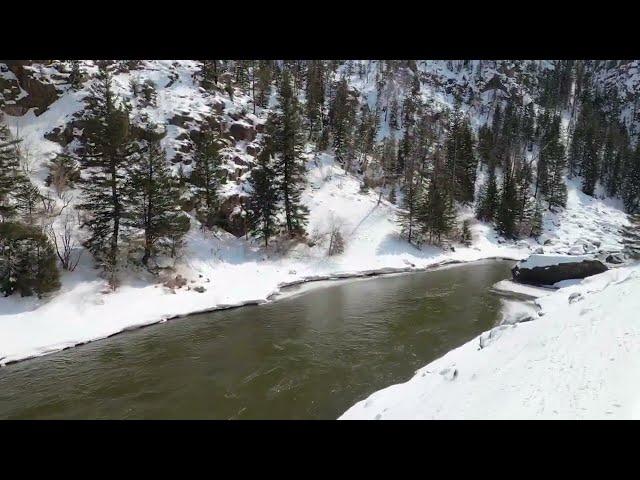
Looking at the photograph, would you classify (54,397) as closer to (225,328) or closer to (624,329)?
(225,328)

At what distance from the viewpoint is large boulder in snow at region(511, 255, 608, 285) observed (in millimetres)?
26939

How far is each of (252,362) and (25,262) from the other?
15.6 m

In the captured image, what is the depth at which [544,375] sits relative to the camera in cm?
812

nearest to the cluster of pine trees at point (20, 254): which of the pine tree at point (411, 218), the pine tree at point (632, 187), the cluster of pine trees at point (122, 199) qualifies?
the cluster of pine trees at point (122, 199)

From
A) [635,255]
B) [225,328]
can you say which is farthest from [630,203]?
[225,328]

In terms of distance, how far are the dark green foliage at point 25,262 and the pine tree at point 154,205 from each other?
6.14 meters

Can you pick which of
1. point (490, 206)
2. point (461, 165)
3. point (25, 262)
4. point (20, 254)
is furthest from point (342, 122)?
point (25, 262)

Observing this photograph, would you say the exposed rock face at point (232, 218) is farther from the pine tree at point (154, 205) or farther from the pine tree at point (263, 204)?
the pine tree at point (154, 205)

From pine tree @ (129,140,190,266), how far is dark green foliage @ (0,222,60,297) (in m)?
6.14

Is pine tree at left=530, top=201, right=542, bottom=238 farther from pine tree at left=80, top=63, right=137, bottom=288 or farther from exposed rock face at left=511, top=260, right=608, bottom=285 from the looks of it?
pine tree at left=80, top=63, right=137, bottom=288

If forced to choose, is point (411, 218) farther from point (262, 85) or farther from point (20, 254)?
point (20, 254)

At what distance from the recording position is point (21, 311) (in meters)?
18.5

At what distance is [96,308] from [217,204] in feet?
52.5

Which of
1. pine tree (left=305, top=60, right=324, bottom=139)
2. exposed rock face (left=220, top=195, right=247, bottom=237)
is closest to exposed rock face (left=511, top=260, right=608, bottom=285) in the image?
exposed rock face (left=220, top=195, right=247, bottom=237)
